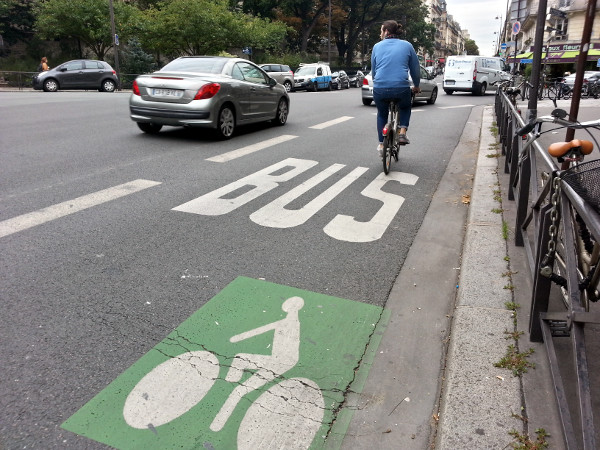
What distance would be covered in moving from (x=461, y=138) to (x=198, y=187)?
7146mm

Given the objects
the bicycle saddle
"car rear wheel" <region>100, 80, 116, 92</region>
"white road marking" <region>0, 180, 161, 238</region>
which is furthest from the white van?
the bicycle saddle

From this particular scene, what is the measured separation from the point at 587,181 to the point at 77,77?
95.8 feet

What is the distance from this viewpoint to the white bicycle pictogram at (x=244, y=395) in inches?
96.7

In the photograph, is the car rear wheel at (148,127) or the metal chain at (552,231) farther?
the car rear wheel at (148,127)

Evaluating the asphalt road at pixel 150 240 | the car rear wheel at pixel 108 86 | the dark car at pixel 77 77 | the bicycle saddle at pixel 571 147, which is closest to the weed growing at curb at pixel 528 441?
the asphalt road at pixel 150 240

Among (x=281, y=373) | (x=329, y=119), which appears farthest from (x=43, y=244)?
(x=329, y=119)

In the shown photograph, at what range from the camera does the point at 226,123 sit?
10.4 m

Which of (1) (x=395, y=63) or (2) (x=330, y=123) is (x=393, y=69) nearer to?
(1) (x=395, y=63)

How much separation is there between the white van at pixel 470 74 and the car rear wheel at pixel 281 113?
1596cm

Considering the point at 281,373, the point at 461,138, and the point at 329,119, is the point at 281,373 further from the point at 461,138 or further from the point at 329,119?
the point at 329,119

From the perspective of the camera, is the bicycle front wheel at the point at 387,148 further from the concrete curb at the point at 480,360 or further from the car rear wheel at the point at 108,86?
the car rear wheel at the point at 108,86

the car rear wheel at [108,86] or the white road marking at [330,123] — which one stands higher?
the car rear wheel at [108,86]

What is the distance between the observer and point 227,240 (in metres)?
4.83

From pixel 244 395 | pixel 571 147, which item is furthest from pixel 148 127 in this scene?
pixel 571 147
